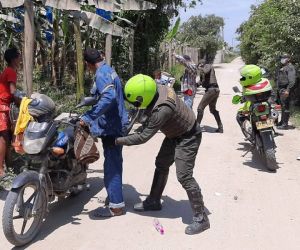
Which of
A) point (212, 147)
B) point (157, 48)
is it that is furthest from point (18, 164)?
point (157, 48)

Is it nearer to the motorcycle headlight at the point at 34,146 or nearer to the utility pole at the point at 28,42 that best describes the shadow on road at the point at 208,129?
the utility pole at the point at 28,42

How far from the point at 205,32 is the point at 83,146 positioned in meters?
49.0

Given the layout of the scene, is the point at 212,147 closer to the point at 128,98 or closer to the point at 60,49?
the point at 128,98

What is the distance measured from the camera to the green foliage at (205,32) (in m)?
42.6

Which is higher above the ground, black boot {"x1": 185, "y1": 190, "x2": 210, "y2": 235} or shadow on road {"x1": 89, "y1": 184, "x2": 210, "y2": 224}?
black boot {"x1": 185, "y1": 190, "x2": 210, "y2": 235}

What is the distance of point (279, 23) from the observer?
44.8ft

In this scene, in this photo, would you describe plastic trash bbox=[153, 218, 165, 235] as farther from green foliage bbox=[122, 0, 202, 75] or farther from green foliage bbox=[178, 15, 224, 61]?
green foliage bbox=[178, 15, 224, 61]

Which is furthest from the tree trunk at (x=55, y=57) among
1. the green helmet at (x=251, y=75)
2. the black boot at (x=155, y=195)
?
the black boot at (x=155, y=195)

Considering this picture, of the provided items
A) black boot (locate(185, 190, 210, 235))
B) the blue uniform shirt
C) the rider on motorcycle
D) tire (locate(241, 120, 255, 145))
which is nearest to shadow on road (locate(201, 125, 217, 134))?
tire (locate(241, 120, 255, 145))

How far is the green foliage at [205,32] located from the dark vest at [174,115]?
36.3 meters

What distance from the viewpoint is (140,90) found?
15.0ft

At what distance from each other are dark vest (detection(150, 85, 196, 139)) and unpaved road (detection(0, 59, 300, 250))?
106 centimetres

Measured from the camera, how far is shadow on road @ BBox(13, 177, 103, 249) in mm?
4895

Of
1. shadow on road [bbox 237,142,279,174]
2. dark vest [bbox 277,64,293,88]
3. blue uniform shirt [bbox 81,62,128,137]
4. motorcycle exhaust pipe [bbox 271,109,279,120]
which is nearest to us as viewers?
blue uniform shirt [bbox 81,62,128,137]
